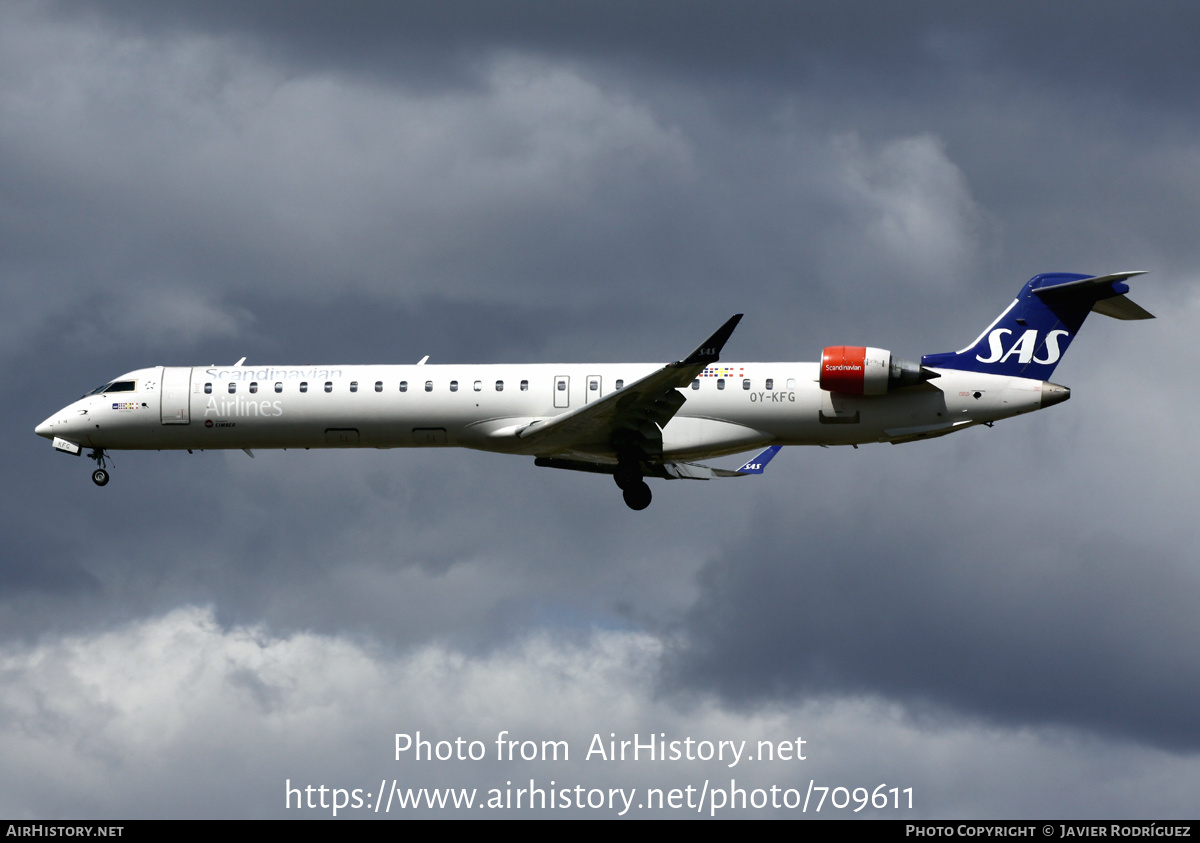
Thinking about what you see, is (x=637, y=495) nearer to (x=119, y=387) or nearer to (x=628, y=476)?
(x=628, y=476)

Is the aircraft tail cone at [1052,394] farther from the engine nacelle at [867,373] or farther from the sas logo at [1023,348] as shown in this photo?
the engine nacelle at [867,373]

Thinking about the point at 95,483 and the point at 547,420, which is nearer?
the point at 547,420

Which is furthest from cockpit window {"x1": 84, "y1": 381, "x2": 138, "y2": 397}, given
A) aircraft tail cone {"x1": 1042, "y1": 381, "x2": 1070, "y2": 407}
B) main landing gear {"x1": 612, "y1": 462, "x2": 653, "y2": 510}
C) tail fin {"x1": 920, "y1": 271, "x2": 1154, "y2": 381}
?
aircraft tail cone {"x1": 1042, "y1": 381, "x2": 1070, "y2": 407}

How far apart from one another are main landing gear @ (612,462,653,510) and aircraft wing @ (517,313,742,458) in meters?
0.63

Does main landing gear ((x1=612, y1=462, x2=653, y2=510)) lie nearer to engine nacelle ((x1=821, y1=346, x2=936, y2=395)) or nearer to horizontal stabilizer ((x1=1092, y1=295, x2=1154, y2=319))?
engine nacelle ((x1=821, y1=346, x2=936, y2=395))

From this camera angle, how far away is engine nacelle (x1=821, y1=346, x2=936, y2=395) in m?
36.8

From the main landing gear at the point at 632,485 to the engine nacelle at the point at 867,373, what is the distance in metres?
5.51

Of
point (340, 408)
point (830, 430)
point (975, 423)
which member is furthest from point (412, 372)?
point (975, 423)

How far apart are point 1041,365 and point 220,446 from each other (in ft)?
72.7

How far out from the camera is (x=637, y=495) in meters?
39.0

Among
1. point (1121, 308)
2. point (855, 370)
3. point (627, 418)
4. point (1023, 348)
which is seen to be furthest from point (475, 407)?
point (1121, 308)

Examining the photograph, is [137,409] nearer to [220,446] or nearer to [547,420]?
[220,446]
